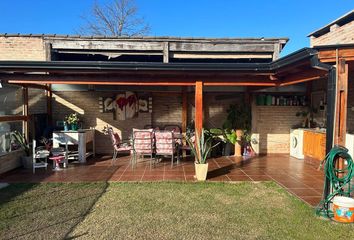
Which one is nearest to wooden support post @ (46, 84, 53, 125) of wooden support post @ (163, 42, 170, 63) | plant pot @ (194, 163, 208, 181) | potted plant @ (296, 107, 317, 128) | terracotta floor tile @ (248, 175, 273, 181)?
wooden support post @ (163, 42, 170, 63)

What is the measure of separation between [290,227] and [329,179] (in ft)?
3.50

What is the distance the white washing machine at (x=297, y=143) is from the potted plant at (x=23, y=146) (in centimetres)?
762

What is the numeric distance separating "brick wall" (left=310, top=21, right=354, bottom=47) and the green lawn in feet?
17.0

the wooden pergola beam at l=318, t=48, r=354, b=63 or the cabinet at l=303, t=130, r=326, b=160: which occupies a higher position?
the wooden pergola beam at l=318, t=48, r=354, b=63

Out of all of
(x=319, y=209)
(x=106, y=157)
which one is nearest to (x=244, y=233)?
(x=319, y=209)

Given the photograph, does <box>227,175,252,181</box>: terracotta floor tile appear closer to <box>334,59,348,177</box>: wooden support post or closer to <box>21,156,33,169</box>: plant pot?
<box>334,59,348,177</box>: wooden support post

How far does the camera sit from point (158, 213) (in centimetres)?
373

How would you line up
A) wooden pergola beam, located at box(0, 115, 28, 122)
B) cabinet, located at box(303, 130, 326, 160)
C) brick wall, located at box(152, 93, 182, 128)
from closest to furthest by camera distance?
wooden pergola beam, located at box(0, 115, 28, 122)
cabinet, located at box(303, 130, 326, 160)
brick wall, located at box(152, 93, 182, 128)

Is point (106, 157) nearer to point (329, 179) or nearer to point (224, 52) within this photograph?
point (224, 52)

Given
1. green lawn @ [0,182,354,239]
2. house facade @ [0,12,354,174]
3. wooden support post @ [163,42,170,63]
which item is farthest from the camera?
wooden support post @ [163,42,170,63]

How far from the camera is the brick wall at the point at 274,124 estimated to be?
8523mm

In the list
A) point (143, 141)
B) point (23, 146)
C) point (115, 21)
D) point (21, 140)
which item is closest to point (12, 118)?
point (21, 140)

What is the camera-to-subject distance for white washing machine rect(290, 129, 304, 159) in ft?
24.9

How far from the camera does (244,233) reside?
10.3 feet
